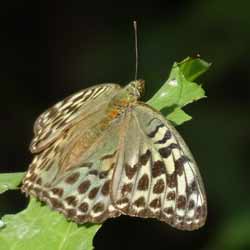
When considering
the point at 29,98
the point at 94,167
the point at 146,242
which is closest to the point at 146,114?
the point at 94,167

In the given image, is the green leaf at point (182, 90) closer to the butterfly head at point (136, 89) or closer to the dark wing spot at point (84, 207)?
the butterfly head at point (136, 89)

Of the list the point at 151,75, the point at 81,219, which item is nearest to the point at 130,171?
the point at 81,219

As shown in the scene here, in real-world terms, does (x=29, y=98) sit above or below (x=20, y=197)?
above

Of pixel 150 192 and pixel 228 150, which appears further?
pixel 228 150

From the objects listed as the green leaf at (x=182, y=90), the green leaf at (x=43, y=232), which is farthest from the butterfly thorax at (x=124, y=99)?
the green leaf at (x=43, y=232)

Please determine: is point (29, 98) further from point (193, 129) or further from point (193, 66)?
point (193, 66)

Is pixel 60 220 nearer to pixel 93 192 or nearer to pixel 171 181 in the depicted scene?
pixel 93 192
